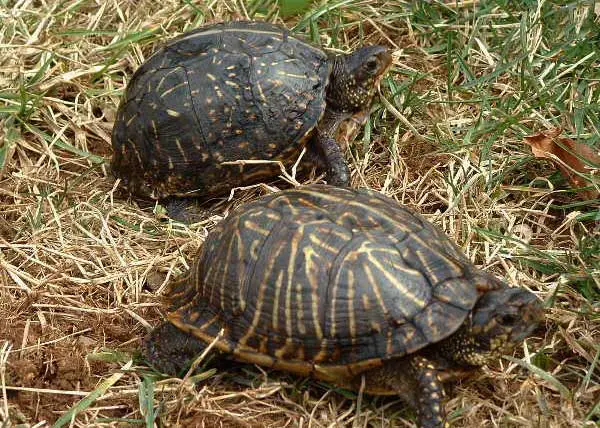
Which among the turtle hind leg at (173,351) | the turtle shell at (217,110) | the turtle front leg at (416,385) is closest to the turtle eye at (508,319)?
the turtle front leg at (416,385)

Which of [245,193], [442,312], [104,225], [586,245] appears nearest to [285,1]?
[245,193]

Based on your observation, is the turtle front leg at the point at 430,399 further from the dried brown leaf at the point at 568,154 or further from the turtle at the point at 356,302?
the dried brown leaf at the point at 568,154

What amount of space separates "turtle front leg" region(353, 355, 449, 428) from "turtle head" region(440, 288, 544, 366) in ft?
0.49

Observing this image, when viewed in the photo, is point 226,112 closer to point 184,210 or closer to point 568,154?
point 184,210

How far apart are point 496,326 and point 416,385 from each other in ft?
1.14

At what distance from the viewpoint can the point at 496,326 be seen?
2.59 metres

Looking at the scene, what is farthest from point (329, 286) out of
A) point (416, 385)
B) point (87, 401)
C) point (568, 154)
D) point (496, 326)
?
point (568, 154)

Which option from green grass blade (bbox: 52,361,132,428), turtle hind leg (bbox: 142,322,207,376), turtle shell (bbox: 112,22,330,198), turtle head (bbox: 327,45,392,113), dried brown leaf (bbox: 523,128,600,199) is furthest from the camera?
turtle head (bbox: 327,45,392,113)

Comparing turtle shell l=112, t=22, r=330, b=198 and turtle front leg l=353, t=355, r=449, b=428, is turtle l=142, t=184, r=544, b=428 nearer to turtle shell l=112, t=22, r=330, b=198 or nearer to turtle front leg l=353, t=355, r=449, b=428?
turtle front leg l=353, t=355, r=449, b=428

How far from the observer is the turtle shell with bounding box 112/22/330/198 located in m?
3.85

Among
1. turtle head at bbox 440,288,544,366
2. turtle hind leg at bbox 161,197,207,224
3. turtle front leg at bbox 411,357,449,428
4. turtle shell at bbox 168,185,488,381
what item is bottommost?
turtle hind leg at bbox 161,197,207,224

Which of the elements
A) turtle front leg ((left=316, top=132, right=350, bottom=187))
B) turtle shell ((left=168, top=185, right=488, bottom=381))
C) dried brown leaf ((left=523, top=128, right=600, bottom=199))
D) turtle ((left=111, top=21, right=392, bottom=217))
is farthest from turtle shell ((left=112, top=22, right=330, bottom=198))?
dried brown leaf ((left=523, top=128, right=600, bottom=199))

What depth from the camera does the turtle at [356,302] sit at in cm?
260

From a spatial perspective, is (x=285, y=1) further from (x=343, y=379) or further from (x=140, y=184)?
(x=343, y=379)
